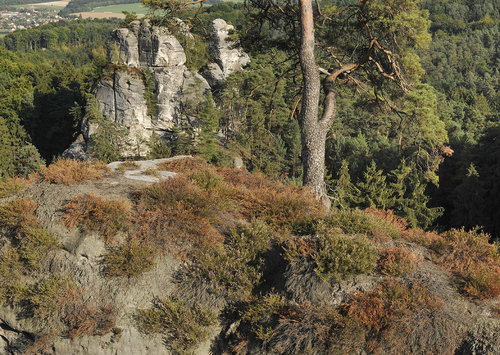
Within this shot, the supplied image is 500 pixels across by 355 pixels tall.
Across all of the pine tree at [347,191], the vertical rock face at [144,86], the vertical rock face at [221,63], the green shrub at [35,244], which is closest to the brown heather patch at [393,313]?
the green shrub at [35,244]

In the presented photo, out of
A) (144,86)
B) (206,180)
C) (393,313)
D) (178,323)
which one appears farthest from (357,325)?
(144,86)

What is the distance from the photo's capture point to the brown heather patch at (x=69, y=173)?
9766 millimetres

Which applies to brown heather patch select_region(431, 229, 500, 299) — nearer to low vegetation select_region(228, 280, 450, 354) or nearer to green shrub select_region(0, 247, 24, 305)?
low vegetation select_region(228, 280, 450, 354)

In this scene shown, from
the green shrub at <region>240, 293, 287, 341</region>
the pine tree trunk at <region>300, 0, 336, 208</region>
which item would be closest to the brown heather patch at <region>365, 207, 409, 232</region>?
the pine tree trunk at <region>300, 0, 336, 208</region>

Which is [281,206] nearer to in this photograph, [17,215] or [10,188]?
[17,215]

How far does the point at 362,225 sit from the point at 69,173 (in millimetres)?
7325

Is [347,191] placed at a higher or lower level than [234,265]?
lower

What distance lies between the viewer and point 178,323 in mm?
7031

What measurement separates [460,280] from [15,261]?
851 cm

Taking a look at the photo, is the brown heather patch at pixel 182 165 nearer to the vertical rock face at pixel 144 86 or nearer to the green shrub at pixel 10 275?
Result: the green shrub at pixel 10 275

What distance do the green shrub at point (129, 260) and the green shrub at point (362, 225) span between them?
3823 mm

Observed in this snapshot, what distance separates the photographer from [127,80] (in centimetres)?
4559

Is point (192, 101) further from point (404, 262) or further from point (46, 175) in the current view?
point (404, 262)

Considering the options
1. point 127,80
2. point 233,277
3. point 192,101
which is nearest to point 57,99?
point 127,80
